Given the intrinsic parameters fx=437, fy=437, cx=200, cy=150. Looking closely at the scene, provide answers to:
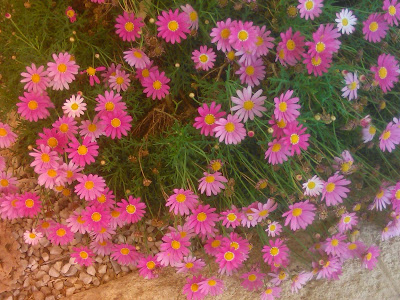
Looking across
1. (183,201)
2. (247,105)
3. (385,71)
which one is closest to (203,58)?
(247,105)

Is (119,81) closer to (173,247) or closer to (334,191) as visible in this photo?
(173,247)

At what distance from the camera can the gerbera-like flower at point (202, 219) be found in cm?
134

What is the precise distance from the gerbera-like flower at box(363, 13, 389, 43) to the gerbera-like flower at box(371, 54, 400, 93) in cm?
7

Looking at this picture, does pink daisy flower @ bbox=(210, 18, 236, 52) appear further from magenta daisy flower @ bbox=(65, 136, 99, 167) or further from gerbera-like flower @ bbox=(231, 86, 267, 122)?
magenta daisy flower @ bbox=(65, 136, 99, 167)

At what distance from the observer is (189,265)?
1.44 meters

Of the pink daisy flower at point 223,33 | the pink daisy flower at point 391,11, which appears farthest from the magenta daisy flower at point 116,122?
the pink daisy flower at point 391,11

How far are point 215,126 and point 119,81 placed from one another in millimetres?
388

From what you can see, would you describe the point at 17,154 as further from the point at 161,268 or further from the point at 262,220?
the point at 262,220

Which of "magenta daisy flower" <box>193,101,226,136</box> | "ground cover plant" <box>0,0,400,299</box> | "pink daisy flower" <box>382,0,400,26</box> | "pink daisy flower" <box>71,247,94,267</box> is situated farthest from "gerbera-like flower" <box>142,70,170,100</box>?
"pink daisy flower" <box>382,0,400,26</box>

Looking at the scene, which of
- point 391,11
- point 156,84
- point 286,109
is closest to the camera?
point 286,109

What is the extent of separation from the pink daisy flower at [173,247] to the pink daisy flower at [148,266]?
8 centimetres

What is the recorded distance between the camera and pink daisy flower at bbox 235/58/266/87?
1.33 m

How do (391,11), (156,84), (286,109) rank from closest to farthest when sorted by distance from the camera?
(286,109) < (391,11) < (156,84)

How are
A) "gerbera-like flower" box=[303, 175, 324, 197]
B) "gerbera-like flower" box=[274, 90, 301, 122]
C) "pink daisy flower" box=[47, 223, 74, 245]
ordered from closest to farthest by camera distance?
"gerbera-like flower" box=[274, 90, 301, 122] < "gerbera-like flower" box=[303, 175, 324, 197] < "pink daisy flower" box=[47, 223, 74, 245]
